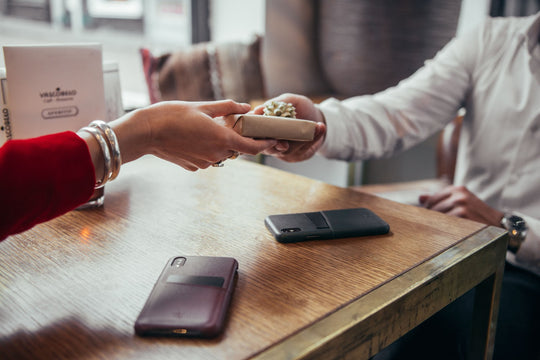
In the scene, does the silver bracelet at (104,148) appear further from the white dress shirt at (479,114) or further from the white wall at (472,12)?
the white wall at (472,12)

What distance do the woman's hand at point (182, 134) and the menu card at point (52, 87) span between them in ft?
0.62

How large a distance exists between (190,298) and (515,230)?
77 cm

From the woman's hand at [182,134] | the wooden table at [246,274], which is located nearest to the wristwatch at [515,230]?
the wooden table at [246,274]

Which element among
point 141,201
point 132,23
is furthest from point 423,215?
point 132,23

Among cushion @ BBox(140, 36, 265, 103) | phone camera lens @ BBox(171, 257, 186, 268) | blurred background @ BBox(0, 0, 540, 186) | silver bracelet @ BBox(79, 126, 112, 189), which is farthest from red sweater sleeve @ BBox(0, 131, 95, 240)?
cushion @ BBox(140, 36, 265, 103)

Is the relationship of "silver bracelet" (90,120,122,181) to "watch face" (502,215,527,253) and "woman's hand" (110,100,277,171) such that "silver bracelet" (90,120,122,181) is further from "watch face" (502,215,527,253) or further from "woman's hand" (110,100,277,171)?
"watch face" (502,215,527,253)

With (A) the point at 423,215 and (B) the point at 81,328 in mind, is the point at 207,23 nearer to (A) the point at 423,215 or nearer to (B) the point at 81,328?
(A) the point at 423,215

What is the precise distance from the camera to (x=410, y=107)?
1.22 m

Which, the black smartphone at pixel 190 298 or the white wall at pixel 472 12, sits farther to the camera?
the white wall at pixel 472 12

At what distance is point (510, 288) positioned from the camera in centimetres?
92

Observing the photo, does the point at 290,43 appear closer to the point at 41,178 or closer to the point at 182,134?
the point at 182,134

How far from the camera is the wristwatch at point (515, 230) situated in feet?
3.09

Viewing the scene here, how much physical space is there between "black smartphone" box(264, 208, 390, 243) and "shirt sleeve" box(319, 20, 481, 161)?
395 millimetres

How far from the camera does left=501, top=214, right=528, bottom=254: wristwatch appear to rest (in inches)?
37.1
